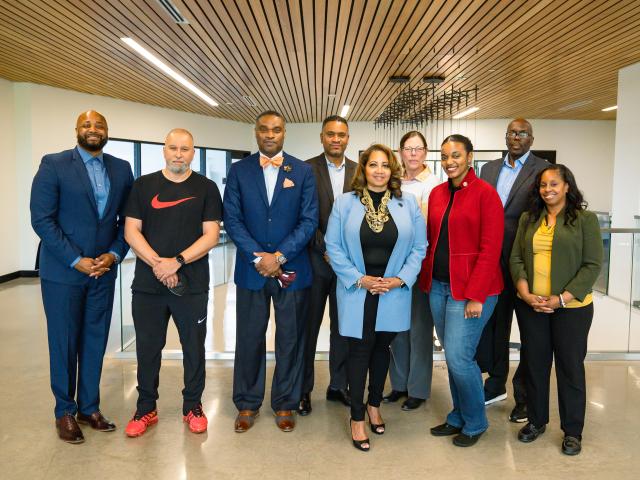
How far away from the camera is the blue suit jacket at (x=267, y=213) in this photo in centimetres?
324

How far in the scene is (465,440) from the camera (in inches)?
122

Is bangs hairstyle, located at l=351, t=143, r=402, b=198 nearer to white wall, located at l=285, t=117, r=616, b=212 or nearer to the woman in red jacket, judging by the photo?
the woman in red jacket

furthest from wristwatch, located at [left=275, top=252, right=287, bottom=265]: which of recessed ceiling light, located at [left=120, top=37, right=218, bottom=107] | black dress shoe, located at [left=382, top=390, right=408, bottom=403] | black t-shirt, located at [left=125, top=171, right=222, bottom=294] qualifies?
recessed ceiling light, located at [left=120, top=37, right=218, bottom=107]

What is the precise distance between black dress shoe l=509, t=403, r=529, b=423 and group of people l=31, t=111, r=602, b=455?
0.06 ft

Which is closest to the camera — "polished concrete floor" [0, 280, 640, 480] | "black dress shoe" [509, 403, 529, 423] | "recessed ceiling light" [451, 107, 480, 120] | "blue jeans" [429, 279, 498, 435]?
"polished concrete floor" [0, 280, 640, 480]

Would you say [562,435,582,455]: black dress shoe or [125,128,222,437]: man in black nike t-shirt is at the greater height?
[125,128,222,437]: man in black nike t-shirt

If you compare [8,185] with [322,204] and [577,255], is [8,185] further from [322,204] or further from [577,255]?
[577,255]

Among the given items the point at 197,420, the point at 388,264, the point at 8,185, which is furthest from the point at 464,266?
the point at 8,185

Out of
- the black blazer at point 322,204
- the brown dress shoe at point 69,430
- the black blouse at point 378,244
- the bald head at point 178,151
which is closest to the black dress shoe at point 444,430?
the black blouse at point 378,244

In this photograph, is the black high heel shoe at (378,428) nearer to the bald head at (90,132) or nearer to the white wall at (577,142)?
the bald head at (90,132)

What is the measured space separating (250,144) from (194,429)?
14300mm

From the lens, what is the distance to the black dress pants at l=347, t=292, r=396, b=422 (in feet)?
9.84

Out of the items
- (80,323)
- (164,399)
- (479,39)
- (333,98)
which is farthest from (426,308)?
(333,98)

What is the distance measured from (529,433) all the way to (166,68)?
7840 mm
